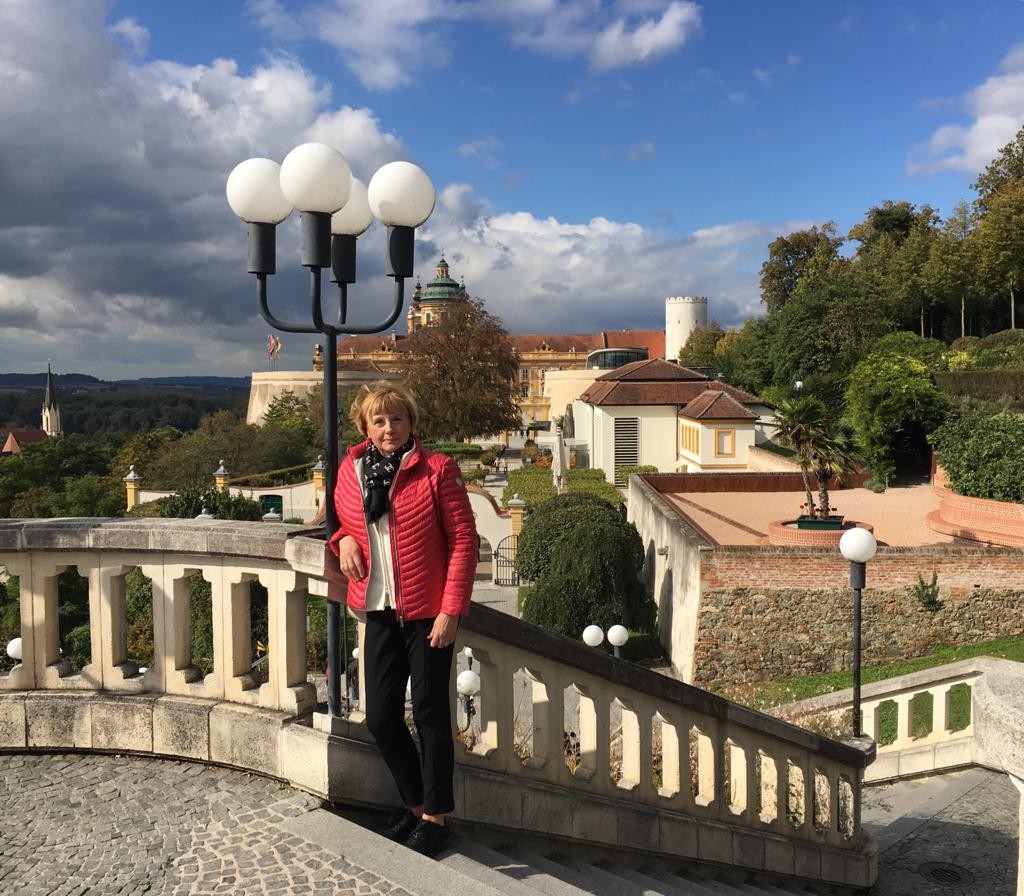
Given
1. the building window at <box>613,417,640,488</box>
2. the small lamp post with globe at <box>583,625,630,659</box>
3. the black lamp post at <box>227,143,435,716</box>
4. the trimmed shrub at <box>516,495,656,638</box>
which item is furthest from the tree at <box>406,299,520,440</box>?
the black lamp post at <box>227,143,435,716</box>

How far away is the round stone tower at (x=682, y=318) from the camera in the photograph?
96.1 m

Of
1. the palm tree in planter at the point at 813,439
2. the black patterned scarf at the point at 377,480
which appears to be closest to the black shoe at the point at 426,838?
the black patterned scarf at the point at 377,480

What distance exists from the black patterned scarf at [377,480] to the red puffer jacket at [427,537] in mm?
28

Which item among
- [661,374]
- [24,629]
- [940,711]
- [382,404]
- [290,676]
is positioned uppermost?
[661,374]

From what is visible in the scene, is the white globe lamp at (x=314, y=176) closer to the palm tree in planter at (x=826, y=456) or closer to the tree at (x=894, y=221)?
the palm tree in planter at (x=826, y=456)

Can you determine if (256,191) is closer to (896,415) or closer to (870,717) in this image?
(870,717)

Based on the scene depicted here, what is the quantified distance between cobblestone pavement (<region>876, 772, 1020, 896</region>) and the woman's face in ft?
20.3

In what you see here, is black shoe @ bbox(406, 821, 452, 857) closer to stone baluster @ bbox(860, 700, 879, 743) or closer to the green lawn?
stone baluster @ bbox(860, 700, 879, 743)

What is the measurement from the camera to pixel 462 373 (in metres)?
47.4

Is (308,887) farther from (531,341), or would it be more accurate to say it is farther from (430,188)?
(531,341)

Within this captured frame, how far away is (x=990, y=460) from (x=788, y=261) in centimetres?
4456

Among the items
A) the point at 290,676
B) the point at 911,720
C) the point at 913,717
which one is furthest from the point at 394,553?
the point at 913,717

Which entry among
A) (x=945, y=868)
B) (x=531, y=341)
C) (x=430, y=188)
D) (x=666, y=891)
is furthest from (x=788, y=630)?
(x=531, y=341)

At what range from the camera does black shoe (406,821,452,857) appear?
11.3 feet
